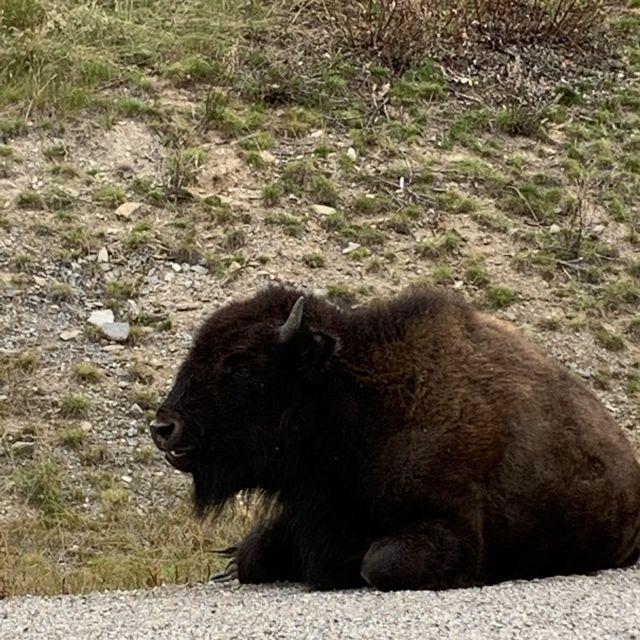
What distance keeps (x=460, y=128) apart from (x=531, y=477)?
372 inches

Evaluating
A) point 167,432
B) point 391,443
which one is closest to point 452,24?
point 391,443

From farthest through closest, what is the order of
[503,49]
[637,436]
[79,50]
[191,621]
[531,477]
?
[503,49], [79,50], [637,436], [531,477], [191,621]

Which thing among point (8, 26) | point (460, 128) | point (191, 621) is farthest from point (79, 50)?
point (191, 621)

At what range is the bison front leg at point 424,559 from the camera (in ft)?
21.3

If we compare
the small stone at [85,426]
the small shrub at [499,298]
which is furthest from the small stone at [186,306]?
the small shrub at [499,298]

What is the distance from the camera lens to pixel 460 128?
52.1ft

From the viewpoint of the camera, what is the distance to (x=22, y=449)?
11.0m

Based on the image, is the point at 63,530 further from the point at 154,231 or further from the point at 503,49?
the point at 503,49

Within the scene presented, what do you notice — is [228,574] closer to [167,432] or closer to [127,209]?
[167,432]

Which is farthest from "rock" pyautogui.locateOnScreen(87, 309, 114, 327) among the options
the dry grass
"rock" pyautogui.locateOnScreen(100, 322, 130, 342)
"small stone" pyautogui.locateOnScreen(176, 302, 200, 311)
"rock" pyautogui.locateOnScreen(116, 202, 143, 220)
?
the dry grass

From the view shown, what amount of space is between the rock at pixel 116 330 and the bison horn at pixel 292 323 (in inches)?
222

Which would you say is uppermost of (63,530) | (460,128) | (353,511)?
(353,511)

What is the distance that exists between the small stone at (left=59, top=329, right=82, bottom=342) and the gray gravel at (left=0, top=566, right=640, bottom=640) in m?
5.67

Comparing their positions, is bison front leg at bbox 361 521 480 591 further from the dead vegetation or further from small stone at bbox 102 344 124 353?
small stone at bbox 102 344 124 353
